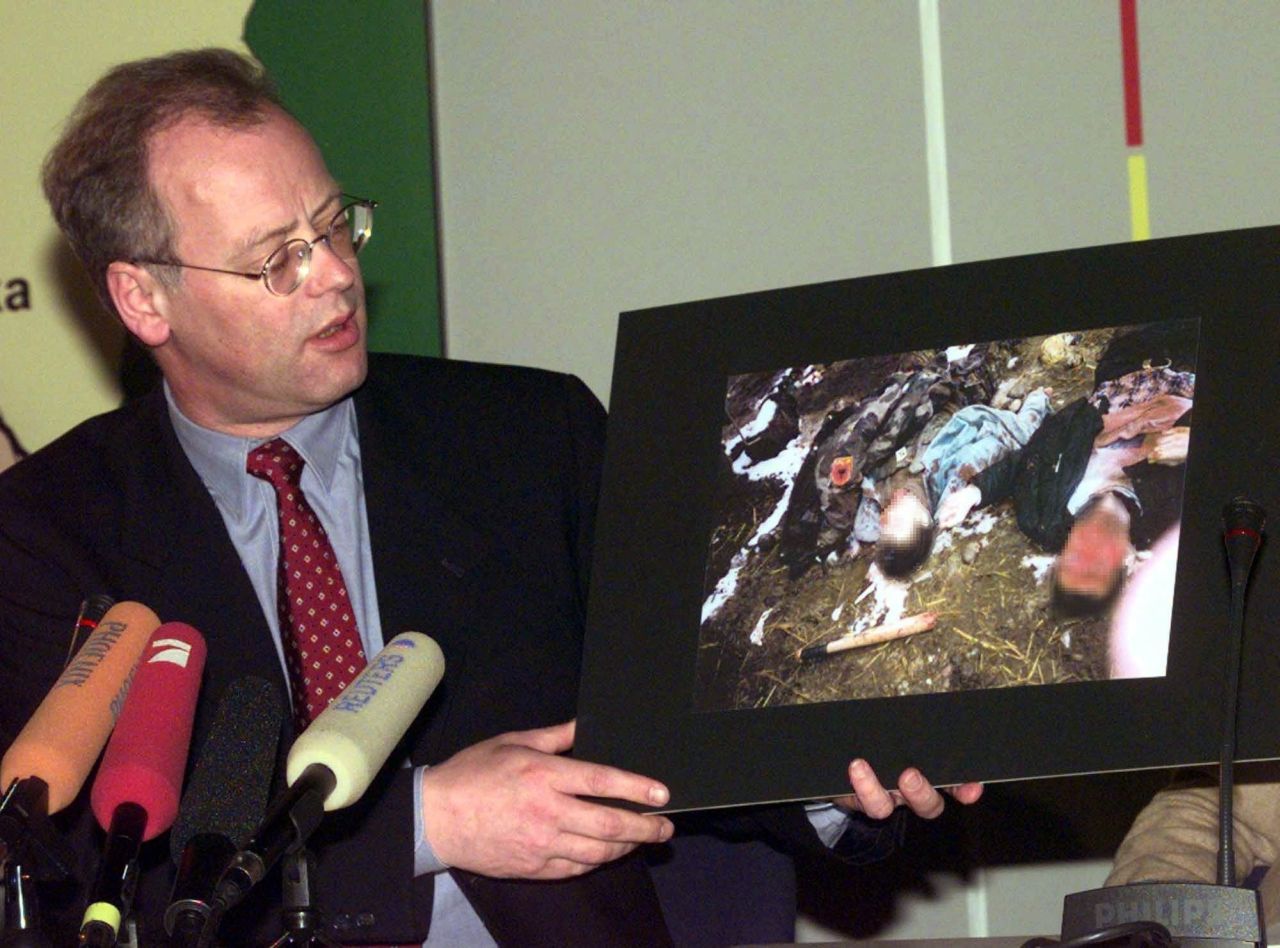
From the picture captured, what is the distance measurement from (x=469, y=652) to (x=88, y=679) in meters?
0.93

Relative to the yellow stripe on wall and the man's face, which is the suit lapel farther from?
the yellow stripe on wall

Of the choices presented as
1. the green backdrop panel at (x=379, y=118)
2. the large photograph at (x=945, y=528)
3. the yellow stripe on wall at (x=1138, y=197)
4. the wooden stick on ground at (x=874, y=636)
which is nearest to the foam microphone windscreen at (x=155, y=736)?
the large photograph at (x=945, y=528)

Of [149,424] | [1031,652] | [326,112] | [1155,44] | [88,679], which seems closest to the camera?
[88,679]

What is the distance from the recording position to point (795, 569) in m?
1.68

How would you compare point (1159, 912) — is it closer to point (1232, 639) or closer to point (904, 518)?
→ point (1232, 639)

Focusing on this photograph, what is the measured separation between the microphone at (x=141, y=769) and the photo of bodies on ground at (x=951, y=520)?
0.53 meters

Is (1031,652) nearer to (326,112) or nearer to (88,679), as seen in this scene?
(88,679)

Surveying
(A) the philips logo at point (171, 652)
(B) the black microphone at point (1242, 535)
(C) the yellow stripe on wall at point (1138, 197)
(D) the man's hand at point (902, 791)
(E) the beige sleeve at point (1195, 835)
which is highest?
(C) the yellow stripe on wall at point (1138, 197)

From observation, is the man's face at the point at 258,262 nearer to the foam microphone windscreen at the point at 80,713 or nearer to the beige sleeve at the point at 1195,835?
the foam microphone windscreen at the point at 80,713

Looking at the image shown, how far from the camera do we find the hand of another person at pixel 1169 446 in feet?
5.05

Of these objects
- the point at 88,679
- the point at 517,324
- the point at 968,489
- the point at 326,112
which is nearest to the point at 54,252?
the point at 326,112

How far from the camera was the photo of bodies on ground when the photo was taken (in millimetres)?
1528

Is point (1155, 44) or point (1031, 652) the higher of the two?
point (1155, 44)

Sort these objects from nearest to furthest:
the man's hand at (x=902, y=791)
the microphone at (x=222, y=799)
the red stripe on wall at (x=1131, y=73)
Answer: the microphone at (x=222, y=799)
the man's hand at (x=902, y=791)
the red stripe on wall at (x=1131, y=73)
